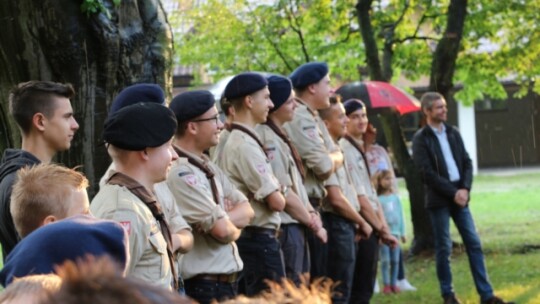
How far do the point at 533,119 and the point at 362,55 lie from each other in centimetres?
2989

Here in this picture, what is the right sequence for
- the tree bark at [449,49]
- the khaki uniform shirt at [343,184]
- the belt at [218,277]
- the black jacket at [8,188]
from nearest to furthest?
the black jacket at [8,188], the belt at [218,277], the khaki uniform shirt at [343,184], the tree bark at [449,49]

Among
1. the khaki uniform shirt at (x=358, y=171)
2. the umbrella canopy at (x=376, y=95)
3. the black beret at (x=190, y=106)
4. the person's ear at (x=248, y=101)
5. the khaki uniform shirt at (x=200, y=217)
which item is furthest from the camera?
the umbrella canopy at (x=376, y=95)

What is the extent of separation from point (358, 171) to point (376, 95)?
13.8 feet

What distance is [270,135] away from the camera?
7609 millimetres

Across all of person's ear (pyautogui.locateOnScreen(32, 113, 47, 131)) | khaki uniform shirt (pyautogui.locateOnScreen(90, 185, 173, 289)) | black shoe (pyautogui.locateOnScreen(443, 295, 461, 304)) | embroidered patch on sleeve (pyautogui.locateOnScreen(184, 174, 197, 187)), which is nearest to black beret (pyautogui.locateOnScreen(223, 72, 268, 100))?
embroidered patch on sleeve (pyautogui.locateOnScreen(184, 174, 197, 187))

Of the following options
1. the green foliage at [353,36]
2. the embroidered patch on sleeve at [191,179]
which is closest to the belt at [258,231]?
the embroidered patch on sleeve at [191,179]

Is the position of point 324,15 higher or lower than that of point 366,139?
higher

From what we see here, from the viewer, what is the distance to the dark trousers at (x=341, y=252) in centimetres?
851

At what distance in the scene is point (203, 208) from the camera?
5.84 metres

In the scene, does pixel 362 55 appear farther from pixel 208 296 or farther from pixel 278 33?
pixel 208 296

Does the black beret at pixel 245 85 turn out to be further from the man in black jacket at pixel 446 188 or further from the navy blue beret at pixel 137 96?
the man in black jacket at pixel 446 188

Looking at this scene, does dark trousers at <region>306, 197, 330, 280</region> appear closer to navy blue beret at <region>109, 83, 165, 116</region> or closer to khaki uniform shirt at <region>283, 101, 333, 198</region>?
khaki uniform shirt at <region>283, 101, 333, 198</region>

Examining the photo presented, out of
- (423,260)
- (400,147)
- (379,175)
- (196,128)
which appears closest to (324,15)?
(400,147)

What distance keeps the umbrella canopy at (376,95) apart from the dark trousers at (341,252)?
4.71 metres
